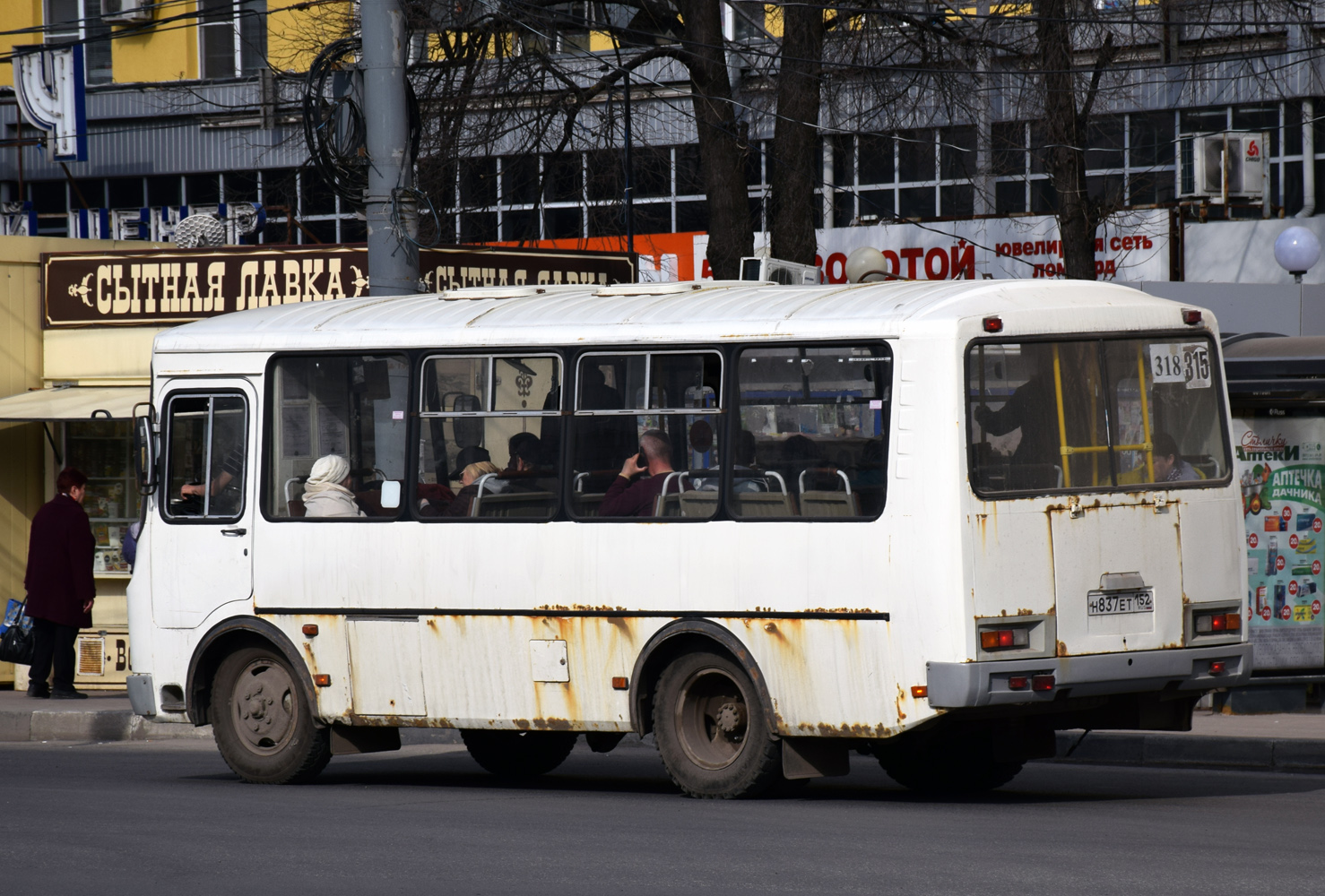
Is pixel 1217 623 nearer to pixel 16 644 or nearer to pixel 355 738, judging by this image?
pixel 355 738

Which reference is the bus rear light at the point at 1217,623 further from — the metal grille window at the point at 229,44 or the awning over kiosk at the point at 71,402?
the metal grille window at the point at 229,44

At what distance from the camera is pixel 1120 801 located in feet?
31.9

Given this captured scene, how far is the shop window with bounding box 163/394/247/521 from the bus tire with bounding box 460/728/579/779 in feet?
6.42

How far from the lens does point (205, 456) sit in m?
11.4

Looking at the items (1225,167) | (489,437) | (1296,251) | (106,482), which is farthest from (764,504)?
(1225,167)

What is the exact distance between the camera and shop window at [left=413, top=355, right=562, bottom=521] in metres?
10.3

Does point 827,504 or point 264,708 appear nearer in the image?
point 827,504

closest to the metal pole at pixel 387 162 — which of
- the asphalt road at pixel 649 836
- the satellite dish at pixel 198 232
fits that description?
the asphalt road at pixel 649 836

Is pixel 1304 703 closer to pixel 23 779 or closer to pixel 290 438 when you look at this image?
pixel 290 438

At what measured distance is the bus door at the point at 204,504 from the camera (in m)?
11.2

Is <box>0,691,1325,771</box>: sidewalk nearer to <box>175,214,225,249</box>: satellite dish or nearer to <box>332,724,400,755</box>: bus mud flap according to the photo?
<box>332,724,400,755</box>: bus mud flap

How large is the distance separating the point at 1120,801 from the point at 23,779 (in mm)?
6052

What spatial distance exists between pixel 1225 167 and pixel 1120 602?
1524 centimetres

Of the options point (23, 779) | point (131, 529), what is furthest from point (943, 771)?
point (131, 529)
